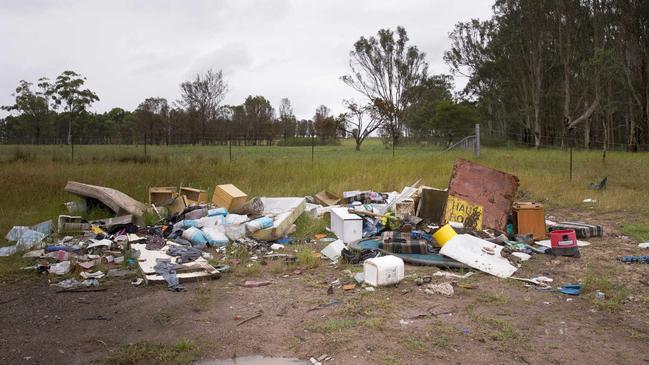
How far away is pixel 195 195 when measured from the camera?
8.67 metres

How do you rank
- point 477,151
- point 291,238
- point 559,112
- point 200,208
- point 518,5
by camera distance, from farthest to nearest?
point 559,112 → point 518,5 → point 477,151 → point 200,208 → point 291,238

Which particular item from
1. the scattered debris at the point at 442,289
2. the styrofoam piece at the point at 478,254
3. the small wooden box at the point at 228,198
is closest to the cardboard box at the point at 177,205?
the small wooden box at the point at 228,198

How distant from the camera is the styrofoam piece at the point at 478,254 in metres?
5.07

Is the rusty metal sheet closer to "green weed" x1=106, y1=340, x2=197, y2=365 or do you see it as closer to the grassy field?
the grassy field

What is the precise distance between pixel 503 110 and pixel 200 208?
1629 inches

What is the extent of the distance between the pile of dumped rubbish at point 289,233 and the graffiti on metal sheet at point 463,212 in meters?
0.01

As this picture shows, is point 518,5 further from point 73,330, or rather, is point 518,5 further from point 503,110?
point 73,330

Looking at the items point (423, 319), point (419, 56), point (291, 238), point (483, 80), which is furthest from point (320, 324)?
point (419, 56)

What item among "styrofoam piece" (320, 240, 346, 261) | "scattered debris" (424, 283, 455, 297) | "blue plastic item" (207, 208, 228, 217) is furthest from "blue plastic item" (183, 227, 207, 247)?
"scattered debris" (424, 283, 455, 297)

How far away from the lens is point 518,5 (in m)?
31.8

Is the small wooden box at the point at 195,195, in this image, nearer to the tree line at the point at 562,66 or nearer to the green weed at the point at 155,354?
the green weed at the point at 155,354

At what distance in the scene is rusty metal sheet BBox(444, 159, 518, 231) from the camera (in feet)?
22.6

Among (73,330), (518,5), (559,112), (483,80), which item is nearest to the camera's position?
(73,330)

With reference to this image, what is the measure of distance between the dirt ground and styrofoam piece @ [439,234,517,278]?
18 centimetres
